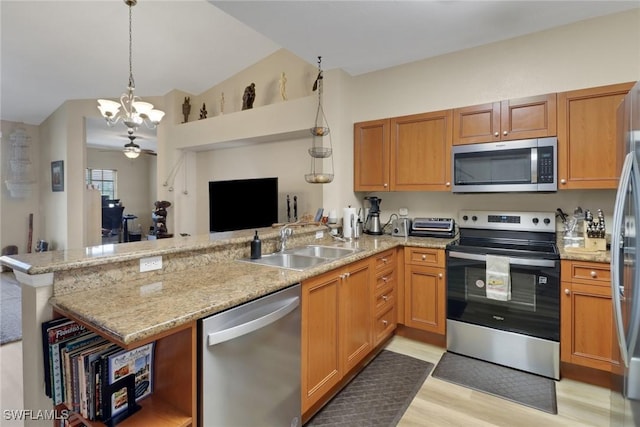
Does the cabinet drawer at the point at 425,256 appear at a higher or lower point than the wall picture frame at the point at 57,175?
lower

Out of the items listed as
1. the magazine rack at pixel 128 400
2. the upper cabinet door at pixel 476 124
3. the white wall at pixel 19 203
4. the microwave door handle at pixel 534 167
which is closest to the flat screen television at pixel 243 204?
the upper cabinet door at pixel 476 124

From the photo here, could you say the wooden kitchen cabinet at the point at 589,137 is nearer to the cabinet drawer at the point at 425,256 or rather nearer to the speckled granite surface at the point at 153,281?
the speckled granite surface at the point at 153,281

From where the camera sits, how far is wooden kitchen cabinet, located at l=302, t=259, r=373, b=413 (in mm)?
1749

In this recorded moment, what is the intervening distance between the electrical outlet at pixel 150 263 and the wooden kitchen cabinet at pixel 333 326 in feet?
2.52

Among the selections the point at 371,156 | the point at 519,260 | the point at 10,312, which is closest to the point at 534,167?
the point at 519,260

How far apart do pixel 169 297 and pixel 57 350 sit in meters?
0.44

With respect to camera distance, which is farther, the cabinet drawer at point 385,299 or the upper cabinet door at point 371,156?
the upper cabinet door at point 371,156

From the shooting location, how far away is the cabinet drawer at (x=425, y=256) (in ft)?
8.66

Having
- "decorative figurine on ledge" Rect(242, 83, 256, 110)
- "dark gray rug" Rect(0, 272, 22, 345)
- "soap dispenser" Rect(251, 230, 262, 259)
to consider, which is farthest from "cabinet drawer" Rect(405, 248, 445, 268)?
"dark gray rug" Rect(0, 272, 22, 345)

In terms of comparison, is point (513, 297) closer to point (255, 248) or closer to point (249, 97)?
point (255, 248)

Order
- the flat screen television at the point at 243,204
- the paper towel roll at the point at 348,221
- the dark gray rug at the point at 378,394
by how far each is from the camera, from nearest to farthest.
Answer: the dark gray rug at the point at 378,394, the paper towel roll at the point at 348,221, the flat screen television at the point at 243,204

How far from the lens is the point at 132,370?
1190mm

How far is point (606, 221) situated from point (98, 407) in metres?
3.42

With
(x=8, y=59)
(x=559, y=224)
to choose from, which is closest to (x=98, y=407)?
(x=559, y=224)
